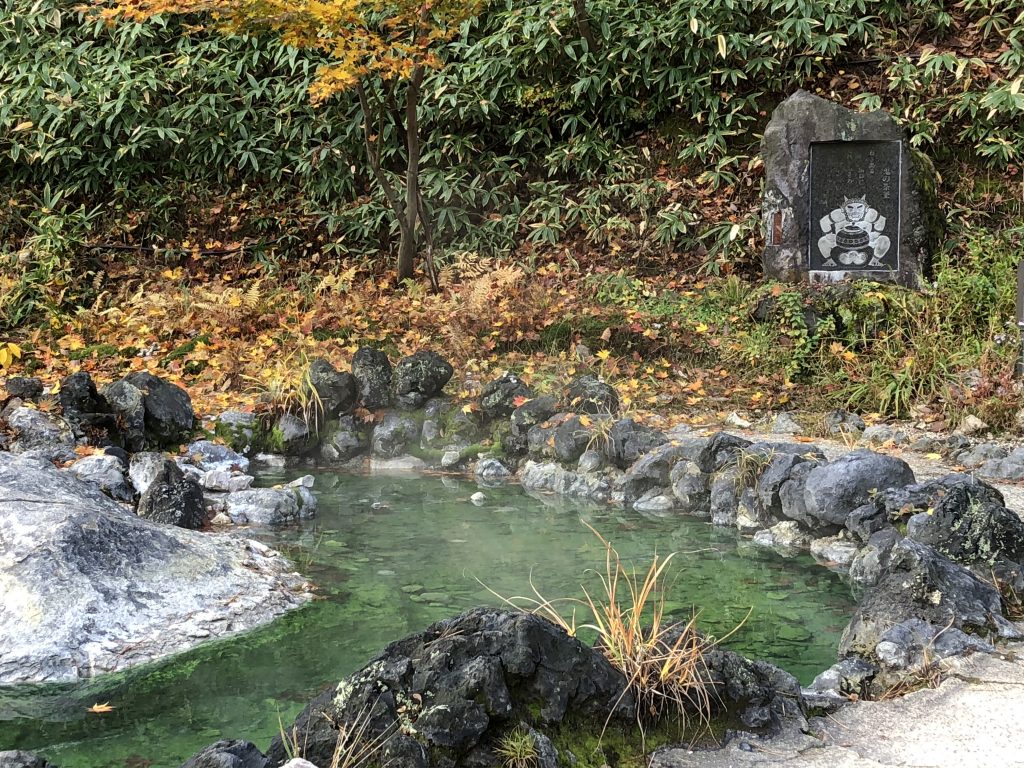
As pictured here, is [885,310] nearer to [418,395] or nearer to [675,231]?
[675,231]

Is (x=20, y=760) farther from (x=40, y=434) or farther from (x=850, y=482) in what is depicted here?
(x=40, y=434)

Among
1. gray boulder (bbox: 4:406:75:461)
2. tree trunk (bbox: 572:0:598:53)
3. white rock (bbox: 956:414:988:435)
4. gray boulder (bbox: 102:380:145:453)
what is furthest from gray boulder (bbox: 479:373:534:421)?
tree trunk (bbox: 572:0:598:53)

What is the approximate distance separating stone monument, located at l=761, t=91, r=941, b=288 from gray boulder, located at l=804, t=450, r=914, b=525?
15.0 ft

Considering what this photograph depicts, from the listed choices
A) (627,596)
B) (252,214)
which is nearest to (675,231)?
(252,214)

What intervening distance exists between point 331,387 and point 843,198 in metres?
5.39

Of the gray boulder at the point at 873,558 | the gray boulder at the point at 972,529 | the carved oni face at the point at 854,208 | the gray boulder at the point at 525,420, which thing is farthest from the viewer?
the carved oni face at the point at 854,208

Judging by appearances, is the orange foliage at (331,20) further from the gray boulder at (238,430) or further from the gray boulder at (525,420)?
the gray boulder at (525,420)

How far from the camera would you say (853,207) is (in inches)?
383

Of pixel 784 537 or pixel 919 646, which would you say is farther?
pixel 784 537

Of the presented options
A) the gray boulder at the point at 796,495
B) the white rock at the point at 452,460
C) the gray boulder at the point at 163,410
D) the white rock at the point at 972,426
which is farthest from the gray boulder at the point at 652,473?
the gray boulder at the point at 163,410

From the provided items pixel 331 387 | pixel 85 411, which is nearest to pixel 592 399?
pixel 331 387

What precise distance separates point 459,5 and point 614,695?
24.8 feet

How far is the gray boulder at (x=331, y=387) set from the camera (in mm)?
A: 7773

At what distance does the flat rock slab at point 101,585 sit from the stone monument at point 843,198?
654 cm
